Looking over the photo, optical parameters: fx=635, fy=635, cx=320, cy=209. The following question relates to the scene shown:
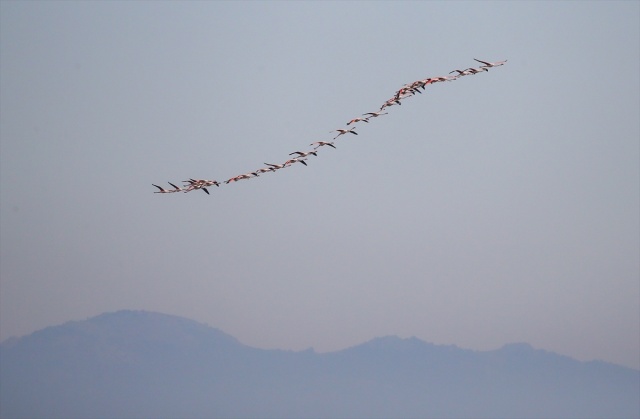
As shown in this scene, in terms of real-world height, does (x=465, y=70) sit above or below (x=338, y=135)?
above

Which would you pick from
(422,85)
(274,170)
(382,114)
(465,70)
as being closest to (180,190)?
(274,170)

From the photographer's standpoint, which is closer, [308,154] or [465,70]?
[308,154]

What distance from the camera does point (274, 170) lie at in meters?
9.12

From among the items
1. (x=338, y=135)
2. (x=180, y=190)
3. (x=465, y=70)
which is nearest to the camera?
(x=180, y=190)

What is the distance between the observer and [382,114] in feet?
30.8

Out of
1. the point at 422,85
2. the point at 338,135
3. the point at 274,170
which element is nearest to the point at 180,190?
the point at 274,170

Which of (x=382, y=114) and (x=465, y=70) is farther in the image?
(x=465, y=70)

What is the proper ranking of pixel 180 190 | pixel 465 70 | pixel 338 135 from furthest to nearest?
1. pixel 465 70
2. pixel 338 135
3. pixel 180 190

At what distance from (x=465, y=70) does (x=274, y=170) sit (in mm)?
3491

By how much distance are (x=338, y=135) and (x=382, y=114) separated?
2.36 feet

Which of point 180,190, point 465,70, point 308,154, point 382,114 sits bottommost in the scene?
point 180,190

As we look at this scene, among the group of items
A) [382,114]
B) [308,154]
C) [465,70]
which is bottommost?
[308,154]

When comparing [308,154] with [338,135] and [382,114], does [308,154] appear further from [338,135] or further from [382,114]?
[382,114]

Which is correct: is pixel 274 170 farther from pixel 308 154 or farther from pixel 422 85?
pixel 422 85
